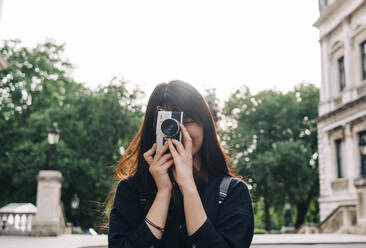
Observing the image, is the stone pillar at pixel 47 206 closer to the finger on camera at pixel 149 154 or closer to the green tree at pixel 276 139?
the finger on camera at pixel 149 154

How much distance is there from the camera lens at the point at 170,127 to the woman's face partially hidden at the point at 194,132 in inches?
5.1

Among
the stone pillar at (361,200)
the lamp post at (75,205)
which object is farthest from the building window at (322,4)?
the lamp post at (75,205)

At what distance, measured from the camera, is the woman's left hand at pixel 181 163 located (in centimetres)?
193

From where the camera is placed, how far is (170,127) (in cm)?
197

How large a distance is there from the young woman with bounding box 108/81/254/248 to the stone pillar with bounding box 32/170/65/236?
14.9m

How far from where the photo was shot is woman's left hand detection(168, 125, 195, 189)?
6.34 ft

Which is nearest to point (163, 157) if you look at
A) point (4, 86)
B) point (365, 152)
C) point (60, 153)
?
point (365, 152)

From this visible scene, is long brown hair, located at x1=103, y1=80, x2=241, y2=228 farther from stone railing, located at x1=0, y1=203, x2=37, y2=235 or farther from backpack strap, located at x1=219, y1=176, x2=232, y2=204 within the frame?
stone railing, located at x1=0, y1=203, x2=37, y2=235

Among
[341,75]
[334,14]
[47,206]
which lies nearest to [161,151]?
[47,206]

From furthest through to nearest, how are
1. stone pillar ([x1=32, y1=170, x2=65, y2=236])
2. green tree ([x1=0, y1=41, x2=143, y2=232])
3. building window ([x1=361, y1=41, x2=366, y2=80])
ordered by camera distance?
green tree ([x1=0, y1=41, x2=143, y2=232]) → building window ([x1=361, y1=41, x2=366, y2=80]) → stone pillar ([x1=32, y1=170, x2=65, y2=236])

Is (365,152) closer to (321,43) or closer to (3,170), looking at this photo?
(321,43)

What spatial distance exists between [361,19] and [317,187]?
60.0ft

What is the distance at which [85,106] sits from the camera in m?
31.9

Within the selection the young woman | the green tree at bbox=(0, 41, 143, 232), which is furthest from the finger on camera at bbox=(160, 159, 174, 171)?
the green tree at bbox=(0, 41, 143, 232)
